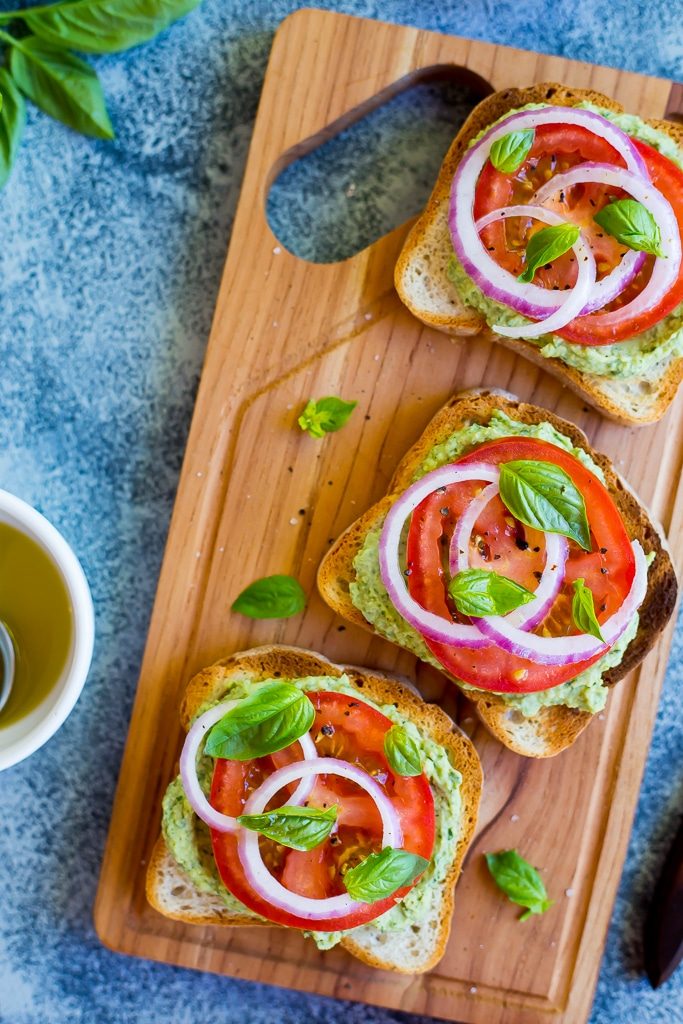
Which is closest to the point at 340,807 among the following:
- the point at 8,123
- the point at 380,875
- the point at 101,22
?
the point at 380,875

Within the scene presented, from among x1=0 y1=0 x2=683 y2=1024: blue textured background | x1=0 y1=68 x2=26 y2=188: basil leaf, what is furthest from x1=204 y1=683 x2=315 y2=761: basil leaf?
x1=0 y1=68 x2=26 y2=188: basil leaf

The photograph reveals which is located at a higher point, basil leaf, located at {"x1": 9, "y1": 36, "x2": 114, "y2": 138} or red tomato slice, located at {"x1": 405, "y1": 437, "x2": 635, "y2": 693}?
basil leaf, located at {"x1": 9, "y1": 36, "x2": 114, "y2": 138}

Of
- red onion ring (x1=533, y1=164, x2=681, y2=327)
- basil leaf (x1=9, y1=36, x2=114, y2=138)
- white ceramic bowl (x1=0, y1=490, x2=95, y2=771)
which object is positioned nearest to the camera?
white ceramic bowl (x1=0, y1=490, x2=95, y2=771)

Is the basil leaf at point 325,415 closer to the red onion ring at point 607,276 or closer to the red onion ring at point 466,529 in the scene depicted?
the red onion ring at point 466,529

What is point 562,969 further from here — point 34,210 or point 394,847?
point 34,210

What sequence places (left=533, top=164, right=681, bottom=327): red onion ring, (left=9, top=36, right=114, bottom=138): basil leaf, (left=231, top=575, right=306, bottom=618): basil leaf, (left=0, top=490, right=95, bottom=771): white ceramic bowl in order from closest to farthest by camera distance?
(left=0, top=490, right=95, bottom=771): white ceramic bowl → (left=533, top=164, right=681, bottom=327): red onion ring → (left=231, top=575, right=306, bottom=618): basil leaf → (left=9, top=36, right=114, bottom=138): basil leaf

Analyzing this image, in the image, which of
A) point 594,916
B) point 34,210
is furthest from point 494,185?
point 594,916

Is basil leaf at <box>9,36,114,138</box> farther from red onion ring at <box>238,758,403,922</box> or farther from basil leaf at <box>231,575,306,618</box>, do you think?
red onion ring at <box>238,758,403,922</box>
